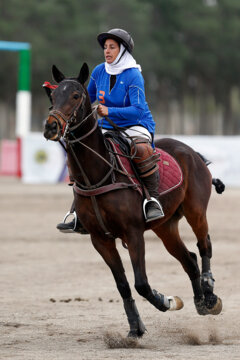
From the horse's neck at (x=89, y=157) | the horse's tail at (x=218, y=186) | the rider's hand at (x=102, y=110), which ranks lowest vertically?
the horse's tail at (x=218, y=186)

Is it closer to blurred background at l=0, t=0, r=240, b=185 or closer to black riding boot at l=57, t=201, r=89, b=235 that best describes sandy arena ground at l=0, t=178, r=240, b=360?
black riding boot at l=57, t=201, r=89, b=235

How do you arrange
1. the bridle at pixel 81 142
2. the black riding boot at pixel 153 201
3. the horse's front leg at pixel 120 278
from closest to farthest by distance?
the bridle at pixel 81 142
the black riding boot at pixel 153 201
the horse's front leg at pixel 120 278

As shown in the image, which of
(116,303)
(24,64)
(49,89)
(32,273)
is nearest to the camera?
(49,89)

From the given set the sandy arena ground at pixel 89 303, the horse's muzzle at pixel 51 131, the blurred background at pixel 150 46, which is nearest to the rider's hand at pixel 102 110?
the horse's muzzle at pixel 51 131

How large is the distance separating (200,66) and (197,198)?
75579 millimetres

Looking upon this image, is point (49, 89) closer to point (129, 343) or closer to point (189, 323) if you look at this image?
point (129, 343)

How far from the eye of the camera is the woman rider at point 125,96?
27.0 feet

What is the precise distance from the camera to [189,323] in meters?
9.23

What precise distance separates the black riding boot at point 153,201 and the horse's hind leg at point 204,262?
112cm

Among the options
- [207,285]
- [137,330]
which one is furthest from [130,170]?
[207,285]

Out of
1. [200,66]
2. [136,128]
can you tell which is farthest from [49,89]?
[200,66]

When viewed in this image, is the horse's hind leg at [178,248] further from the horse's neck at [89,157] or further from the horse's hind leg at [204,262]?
the horse's neck at [89,157]

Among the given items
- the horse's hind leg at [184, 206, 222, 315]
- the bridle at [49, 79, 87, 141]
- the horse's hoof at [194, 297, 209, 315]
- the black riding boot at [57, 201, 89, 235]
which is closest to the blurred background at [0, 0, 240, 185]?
the horse's hind leg at [184, 206, 222, 315]

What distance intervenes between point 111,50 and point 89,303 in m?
3.29
